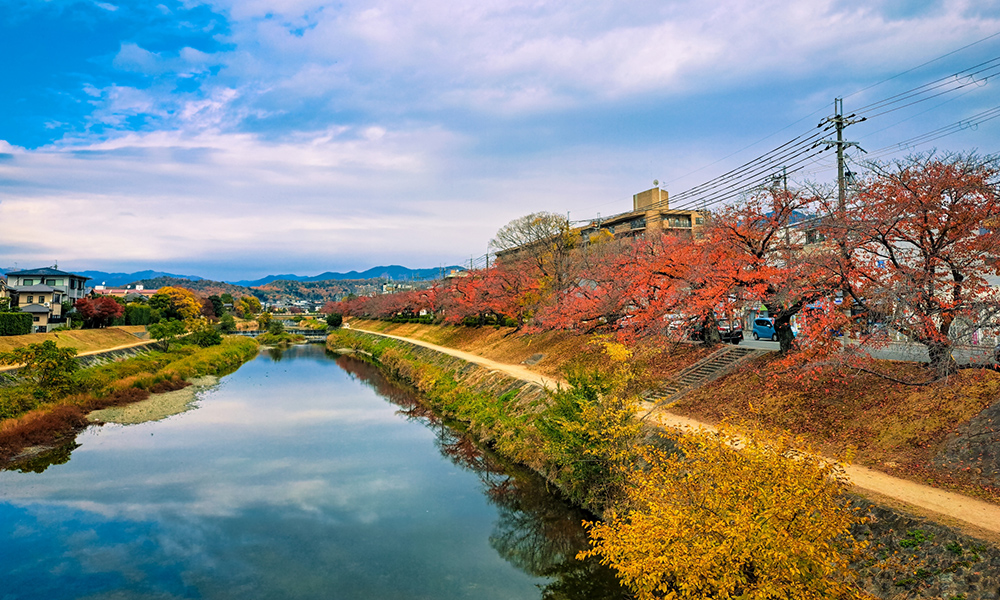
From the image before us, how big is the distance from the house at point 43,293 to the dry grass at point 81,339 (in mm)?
5238

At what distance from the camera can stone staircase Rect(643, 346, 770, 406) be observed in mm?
22094

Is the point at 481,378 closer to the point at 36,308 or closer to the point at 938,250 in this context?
the point at 938,250

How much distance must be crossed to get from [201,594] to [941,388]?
1912 cm

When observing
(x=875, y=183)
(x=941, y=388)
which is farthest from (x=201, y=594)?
(x=875, y=183)

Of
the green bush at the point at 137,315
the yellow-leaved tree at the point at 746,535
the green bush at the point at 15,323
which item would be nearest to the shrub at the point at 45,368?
the green bush at the point at 15,323

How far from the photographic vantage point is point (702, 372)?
919 inches

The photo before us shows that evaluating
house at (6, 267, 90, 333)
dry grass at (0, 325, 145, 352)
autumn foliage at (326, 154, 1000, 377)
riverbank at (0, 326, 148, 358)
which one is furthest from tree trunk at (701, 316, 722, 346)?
house at (6, 267, 90, 333)

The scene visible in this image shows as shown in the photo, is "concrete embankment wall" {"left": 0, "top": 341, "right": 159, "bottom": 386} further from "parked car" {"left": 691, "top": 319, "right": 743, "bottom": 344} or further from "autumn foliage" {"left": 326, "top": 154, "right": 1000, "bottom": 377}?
"parked car" {"left": 691, "top": 319, "right": 743, "bottom": 344}

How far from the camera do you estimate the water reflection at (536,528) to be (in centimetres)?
1216

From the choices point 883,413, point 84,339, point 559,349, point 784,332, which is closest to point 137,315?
point 84,339

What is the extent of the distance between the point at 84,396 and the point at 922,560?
3761 cm

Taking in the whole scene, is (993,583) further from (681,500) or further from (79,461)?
(79,461)

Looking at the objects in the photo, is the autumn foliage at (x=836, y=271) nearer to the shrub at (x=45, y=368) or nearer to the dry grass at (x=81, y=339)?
the shrub at (x=45, y=368)

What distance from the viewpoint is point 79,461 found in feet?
69.6
